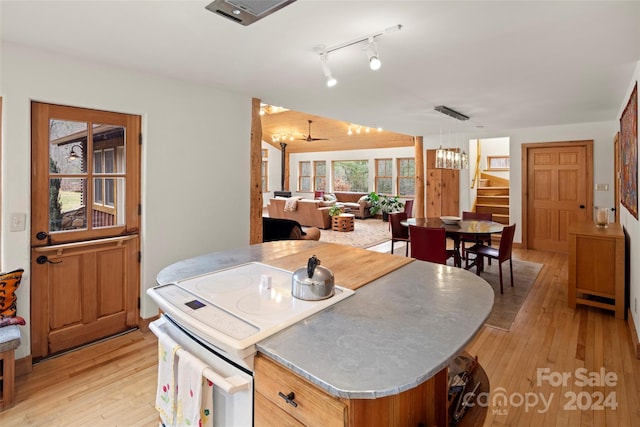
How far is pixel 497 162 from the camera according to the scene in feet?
32.4

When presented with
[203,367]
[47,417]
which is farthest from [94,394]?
[203,367]

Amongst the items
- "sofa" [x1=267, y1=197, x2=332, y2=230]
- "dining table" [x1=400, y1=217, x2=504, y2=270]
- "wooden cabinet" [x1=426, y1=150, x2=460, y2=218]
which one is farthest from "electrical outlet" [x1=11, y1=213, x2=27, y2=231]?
"sofa" [x1=267, y1=197, x2=332, y2=230]

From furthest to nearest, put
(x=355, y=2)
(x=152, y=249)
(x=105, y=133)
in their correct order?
(x=152, y=249)
(x=105, y=133)
(x=355, y=2)

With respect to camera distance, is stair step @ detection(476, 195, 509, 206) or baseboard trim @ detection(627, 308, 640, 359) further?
stair step @ detection(476, 195, 509, 206)

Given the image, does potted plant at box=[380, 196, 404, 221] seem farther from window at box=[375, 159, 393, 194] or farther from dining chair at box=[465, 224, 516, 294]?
dining chair at box=[465, 224, 516, 294]

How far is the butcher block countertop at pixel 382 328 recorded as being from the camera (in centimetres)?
88

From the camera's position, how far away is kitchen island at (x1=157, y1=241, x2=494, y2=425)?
2.85 feet

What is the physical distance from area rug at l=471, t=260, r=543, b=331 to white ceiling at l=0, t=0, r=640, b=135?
2.04m

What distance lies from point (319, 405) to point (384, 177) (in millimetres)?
11019

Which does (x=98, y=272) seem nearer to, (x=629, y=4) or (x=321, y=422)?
(x=321, y=422)

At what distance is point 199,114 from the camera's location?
3.31 meters

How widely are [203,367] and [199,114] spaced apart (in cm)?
276

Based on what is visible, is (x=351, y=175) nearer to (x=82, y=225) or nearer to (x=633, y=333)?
(x=633, y=333)

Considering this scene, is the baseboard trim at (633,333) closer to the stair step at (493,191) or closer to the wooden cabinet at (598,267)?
the wooden cabinet at (598,267)
